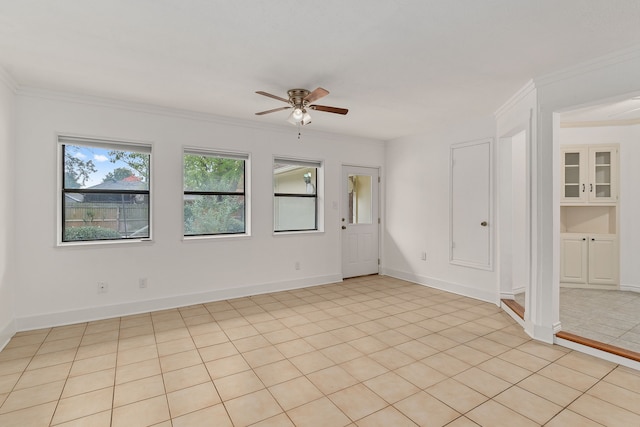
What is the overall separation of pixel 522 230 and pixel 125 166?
17.6 feet

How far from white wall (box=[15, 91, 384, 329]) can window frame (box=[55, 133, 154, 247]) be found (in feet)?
0.20

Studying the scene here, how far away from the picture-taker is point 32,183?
3391mm

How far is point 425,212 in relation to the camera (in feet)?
17.6

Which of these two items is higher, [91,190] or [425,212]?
[91,190]

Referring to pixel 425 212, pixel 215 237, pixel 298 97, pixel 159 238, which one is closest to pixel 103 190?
pixel 159 238

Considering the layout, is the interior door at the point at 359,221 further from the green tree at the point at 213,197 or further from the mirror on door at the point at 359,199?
the green tree at the point at 213,197

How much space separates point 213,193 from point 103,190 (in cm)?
129

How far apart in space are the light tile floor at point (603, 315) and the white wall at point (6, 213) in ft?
18.0

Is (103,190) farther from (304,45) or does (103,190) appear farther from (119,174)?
(304,45)

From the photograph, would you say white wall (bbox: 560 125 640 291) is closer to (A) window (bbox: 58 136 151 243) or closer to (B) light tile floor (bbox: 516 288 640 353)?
(B) light tile floor (bbox: 516 288 640 353)

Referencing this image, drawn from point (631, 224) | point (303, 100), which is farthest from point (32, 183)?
point (631, 224)

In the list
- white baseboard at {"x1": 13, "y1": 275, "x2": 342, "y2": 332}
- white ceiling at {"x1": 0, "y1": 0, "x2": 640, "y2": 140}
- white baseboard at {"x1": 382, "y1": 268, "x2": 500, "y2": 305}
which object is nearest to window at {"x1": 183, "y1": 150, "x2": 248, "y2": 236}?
white baseboard at {"x1": 13, "y1": 275, "x2": 342, "y2": 332}

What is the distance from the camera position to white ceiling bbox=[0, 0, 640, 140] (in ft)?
6.66

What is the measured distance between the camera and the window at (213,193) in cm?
435
